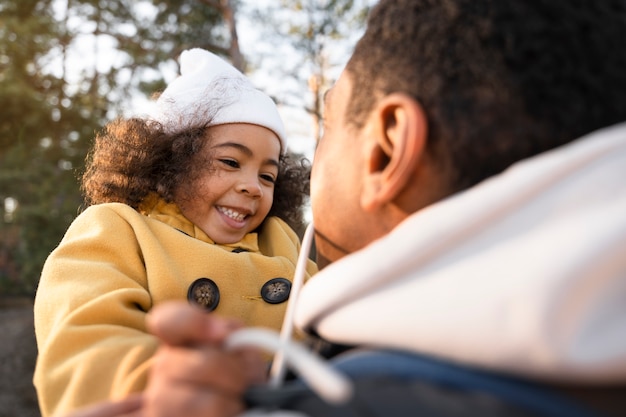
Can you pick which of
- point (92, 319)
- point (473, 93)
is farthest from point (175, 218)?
point (473, 93)

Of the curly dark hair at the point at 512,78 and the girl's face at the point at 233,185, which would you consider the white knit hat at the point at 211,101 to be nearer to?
the girl's face at the point at 233,185

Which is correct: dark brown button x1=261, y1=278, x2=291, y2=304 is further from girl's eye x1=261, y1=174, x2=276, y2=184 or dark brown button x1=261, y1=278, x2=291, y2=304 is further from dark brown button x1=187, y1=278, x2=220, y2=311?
girl's eye x1=261, y1=174, x2=276, y2=184

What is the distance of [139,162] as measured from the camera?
9.00 ft

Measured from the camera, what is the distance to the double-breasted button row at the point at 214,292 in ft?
6.69

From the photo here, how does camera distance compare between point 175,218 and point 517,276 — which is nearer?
point 517,276

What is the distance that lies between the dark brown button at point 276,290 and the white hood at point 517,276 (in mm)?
1232

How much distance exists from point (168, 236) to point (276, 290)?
44 cm

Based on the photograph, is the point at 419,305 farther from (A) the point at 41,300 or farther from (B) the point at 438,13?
(A) the point at 41,300

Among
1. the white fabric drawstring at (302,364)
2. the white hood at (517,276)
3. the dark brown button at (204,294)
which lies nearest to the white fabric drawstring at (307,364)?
the white fabric drawstring at (302,364)

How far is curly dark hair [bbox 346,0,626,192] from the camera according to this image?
98 centimetres

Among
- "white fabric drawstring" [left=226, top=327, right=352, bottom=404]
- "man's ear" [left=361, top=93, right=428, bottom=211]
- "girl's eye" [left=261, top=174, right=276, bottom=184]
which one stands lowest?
"white fabric drawstring" [left=226, top=327, right=352, bottom=404]

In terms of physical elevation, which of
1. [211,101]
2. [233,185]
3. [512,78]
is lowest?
[512,78]

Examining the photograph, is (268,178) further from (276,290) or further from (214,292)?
(214,292)

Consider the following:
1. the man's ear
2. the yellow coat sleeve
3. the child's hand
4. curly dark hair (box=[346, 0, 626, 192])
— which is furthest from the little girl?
curly dark hair (box=[346, 0, 626, 192])
